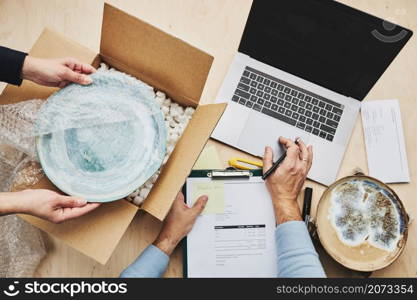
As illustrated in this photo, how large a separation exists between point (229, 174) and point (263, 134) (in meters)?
0.13

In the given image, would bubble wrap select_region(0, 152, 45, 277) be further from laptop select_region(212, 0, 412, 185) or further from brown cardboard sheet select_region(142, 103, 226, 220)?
laptop select_region(212, 0, 412, 185)

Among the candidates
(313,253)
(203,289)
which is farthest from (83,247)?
(313,253)

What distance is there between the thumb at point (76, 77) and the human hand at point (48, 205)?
0.22 m

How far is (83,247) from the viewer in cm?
68

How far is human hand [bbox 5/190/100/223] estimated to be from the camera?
666 millimetres

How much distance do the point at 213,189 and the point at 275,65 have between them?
1.11ft

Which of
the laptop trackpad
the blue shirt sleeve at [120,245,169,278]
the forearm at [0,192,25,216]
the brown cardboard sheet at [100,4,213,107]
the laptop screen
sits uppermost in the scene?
the laptop screen

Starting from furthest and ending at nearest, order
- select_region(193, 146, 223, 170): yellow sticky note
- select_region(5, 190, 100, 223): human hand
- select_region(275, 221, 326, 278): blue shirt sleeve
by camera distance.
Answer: select_region(193, 146, 223, 170): yellow sticky note, select_region(275, 221, 326, 278): blue shirt sleeve, select_region(5, 190, 100, 223): human hand

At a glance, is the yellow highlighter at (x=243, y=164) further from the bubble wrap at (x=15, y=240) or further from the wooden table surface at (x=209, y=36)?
the bubble wrap at (x=15, y=240)

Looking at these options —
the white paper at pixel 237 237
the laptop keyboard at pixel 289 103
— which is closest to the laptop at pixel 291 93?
the laptop keyboard at pixel 289 103

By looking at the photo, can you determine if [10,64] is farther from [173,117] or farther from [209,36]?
[209,36]

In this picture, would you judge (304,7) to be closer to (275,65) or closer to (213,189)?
(275,65)

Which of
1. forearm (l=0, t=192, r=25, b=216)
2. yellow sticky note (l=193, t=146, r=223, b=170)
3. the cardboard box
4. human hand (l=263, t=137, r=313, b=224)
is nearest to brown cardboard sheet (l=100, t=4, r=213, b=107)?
the cardboard box

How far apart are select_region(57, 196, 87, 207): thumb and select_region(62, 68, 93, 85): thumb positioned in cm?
23
